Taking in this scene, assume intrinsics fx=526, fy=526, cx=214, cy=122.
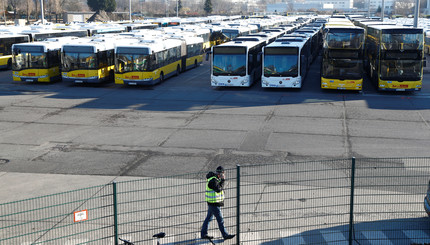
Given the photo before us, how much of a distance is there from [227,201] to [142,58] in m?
20.3

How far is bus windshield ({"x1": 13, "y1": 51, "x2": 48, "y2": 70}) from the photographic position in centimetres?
3200

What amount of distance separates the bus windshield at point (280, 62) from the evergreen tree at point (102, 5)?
98.5 meters

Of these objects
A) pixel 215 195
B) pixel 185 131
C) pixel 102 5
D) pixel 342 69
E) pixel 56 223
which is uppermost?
pixel 102 5

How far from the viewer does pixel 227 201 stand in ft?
39.0

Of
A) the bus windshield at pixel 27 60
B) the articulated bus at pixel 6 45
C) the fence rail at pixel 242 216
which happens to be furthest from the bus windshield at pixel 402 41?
the articulated bus at pixel 6 45

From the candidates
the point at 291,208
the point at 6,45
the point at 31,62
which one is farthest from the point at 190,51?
the point at 291,208

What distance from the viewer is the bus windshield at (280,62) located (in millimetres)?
29828

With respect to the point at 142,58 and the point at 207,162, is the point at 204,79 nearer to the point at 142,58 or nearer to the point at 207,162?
the point at 142,58

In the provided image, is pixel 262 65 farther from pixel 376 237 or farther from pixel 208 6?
pixel 208 6

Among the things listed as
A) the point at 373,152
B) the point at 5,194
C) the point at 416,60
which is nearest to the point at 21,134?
the point at 5,194

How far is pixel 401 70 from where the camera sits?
94.4ft

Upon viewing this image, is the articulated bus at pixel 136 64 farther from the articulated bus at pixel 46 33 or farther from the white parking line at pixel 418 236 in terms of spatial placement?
the white parking line at pixel 418 236

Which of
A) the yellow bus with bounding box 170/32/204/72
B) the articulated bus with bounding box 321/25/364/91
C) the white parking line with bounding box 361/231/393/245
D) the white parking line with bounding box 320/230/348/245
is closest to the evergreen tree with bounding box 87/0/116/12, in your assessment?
the yellow bus with bounding box 170/32/204/72

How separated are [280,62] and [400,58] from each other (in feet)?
21.2
